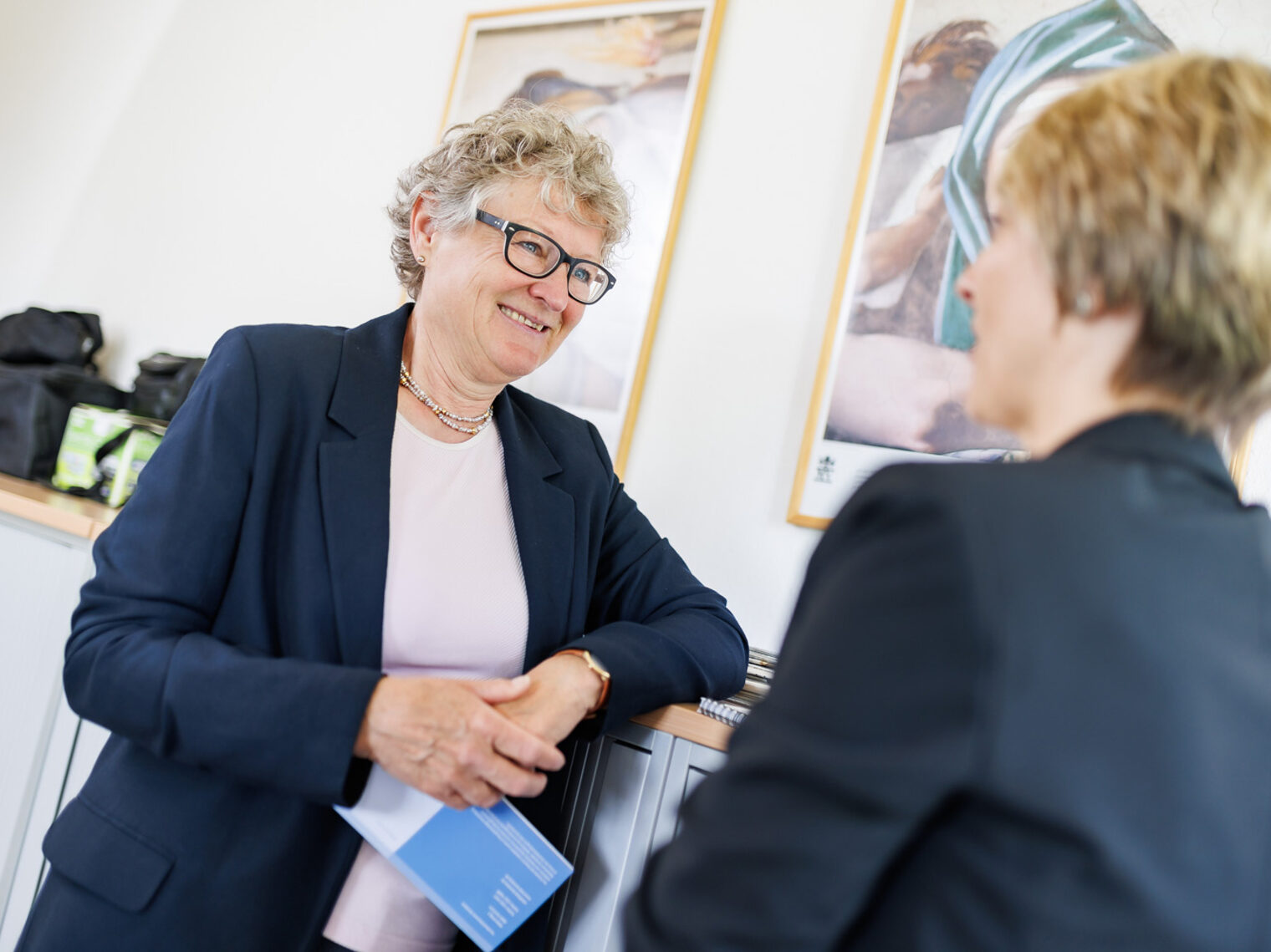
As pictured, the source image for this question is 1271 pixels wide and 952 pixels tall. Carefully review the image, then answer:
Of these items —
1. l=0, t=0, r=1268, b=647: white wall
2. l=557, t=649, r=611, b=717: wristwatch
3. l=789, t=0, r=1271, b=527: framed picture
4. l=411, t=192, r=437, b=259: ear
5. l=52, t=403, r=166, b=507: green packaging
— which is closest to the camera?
l=557, t=649, r=611, b=717: wristwatch

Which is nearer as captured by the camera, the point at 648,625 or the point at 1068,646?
the point at 1068,646

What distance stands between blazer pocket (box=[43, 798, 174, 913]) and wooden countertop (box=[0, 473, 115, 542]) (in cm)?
79

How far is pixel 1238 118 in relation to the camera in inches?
23.2

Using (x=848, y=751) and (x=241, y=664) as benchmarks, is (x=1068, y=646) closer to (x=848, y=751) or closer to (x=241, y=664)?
(x=848, y=751)

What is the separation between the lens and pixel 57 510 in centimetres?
190

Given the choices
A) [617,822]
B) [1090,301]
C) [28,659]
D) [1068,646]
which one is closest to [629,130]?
[617,822]

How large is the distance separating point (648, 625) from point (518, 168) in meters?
0.72

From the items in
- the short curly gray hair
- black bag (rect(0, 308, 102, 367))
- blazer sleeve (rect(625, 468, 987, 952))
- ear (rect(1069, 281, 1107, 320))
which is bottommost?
blazer sleeve (rect(625, 468, 987, 952))

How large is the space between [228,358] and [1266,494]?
1670mm

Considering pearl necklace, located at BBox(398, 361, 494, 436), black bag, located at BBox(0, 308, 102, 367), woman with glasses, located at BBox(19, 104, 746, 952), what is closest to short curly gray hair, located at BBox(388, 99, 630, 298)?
woman with glasses, located at BBox(19, 104, 746, 952)

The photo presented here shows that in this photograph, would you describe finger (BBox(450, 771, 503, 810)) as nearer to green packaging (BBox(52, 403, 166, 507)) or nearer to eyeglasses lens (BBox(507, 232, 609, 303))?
eyeglasses lens (BBox(507, 232, 609, 303))

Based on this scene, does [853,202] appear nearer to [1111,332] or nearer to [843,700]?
[1111,332]

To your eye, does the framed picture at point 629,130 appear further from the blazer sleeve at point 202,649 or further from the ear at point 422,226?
the blazer sleeve at point 202,649

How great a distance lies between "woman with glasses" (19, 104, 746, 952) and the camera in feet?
3.40
